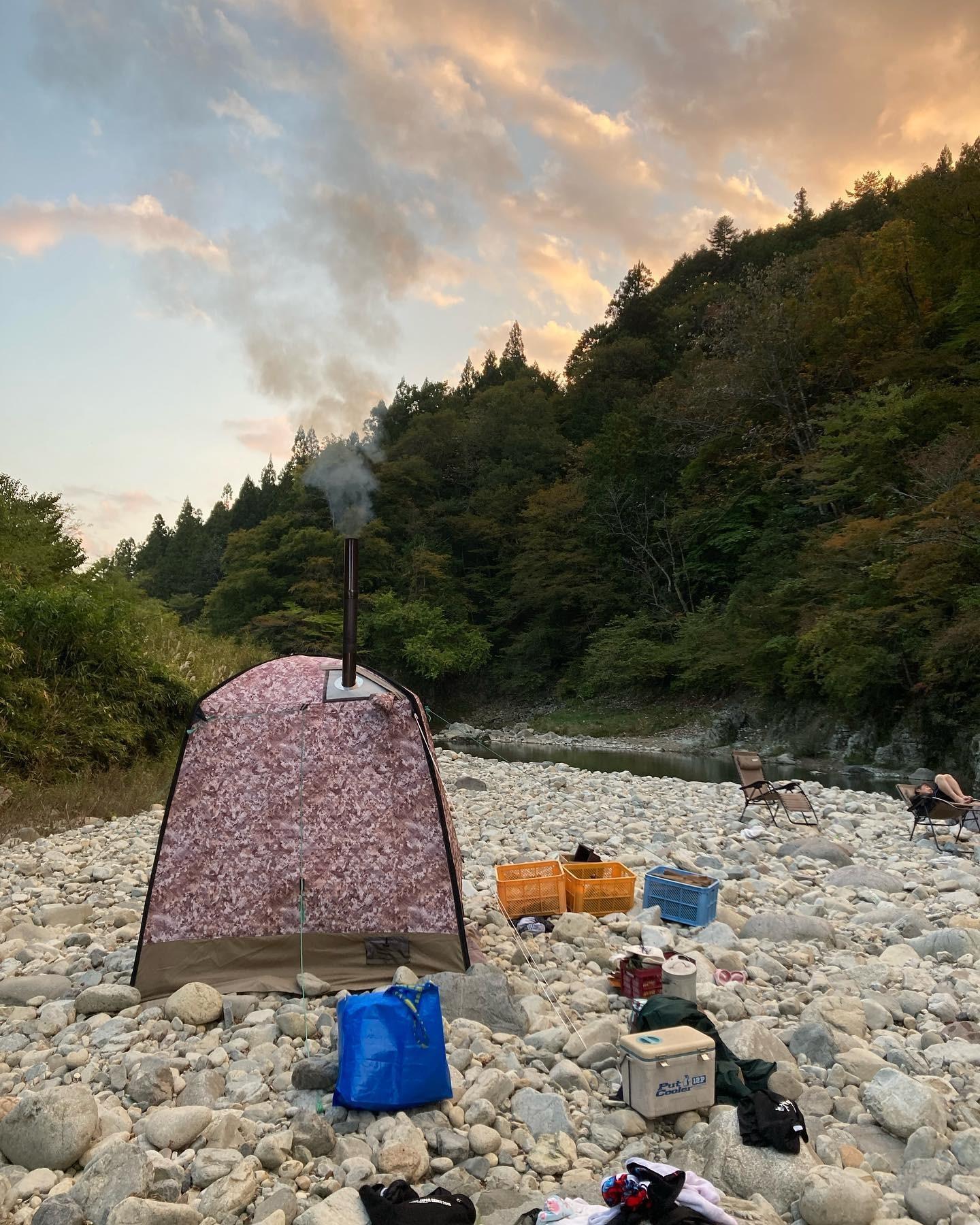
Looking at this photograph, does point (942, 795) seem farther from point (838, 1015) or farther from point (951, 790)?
point (838, 1015)

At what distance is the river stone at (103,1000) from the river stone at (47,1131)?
1.24 m

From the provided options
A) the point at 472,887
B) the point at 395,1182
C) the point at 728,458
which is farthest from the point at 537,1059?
the point at 728,458

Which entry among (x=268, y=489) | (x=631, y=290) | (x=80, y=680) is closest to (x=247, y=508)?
(x=268, y=489)

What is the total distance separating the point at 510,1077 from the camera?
3475 millimetres

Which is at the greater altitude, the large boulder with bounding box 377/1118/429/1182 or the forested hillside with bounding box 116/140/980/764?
the forested hillside with bounding box 116/140/980/764

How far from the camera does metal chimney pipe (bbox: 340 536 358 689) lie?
4.67m

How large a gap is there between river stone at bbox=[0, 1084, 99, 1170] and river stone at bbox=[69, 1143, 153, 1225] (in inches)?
5.1

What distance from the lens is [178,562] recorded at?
5991cm

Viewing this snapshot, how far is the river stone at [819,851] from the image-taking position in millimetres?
7873

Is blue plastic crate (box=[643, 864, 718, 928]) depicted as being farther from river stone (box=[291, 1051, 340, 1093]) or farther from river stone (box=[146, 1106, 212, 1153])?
river stone (box=[146, 1106, 212, 1153])

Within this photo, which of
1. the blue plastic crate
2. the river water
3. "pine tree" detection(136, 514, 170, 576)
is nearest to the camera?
the blue plastic crate

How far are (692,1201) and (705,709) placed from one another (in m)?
26.7

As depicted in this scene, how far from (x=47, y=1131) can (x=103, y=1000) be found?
1.38 metres

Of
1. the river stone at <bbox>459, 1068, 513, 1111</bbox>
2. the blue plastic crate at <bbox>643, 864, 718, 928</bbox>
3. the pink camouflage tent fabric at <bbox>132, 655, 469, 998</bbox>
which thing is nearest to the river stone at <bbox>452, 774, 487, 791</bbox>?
the blue plastic crate at <bbox>643, 864, 718, 928</bbox>
